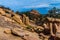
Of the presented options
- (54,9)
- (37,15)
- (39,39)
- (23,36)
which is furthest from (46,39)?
(54,9)

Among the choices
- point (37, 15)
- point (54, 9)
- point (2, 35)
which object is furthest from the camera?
point (54, 9)

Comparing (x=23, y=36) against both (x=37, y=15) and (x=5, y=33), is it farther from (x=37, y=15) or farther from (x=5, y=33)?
(x=37, y=15)

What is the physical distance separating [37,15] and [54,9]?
9.73 metres

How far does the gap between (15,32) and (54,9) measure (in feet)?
160

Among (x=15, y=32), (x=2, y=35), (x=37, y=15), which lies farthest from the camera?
(x=37, y=15)

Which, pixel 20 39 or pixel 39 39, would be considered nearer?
pixel 20 39

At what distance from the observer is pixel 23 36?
34.7 metres

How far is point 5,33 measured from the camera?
112 feet

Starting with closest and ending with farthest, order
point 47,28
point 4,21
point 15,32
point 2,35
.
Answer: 1. point 2,35
2. point 15,32
3. point 4,21
4. point 47,28

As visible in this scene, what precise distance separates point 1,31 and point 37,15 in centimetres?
4044

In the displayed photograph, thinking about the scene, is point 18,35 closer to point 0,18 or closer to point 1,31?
point 1,31

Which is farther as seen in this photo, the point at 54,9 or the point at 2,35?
the point at 54,9

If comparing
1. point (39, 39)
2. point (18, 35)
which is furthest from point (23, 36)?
point (39, 39)

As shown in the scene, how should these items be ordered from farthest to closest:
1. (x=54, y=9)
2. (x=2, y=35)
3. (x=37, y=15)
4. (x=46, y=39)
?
(x=54, y=9) → (x=37, y=15) → (x=46, y=39) → (x=2, y=35)
